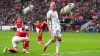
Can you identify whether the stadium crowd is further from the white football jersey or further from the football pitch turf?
the white football jersey

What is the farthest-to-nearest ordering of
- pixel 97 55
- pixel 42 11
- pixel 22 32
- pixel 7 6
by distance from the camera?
pixel 7 6 < pixel 42 11 < pixel 22 32 < pixel 97 55

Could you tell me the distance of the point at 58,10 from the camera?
5884cm

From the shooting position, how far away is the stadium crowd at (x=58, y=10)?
2073 inches

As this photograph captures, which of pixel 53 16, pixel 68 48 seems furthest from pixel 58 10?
pixel 53 16

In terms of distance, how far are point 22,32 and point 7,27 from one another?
123ft

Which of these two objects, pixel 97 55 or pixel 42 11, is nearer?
pixel 97 55

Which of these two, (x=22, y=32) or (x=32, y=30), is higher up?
(x=22, y=32)

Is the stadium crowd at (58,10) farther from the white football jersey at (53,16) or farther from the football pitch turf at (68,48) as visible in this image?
the white football jersey at (53,16)

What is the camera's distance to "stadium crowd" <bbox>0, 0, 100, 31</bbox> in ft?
Answer: 173

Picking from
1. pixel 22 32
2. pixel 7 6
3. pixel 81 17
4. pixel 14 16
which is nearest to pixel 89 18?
pixel 81 17

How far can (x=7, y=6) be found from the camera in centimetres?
6681

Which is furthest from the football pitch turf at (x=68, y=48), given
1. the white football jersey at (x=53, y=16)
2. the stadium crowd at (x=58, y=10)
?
the stadium crowd at (x=58, y=10)

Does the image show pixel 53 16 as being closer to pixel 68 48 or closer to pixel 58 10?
pixel 68 48

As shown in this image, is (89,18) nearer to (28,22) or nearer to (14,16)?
(28,22)
